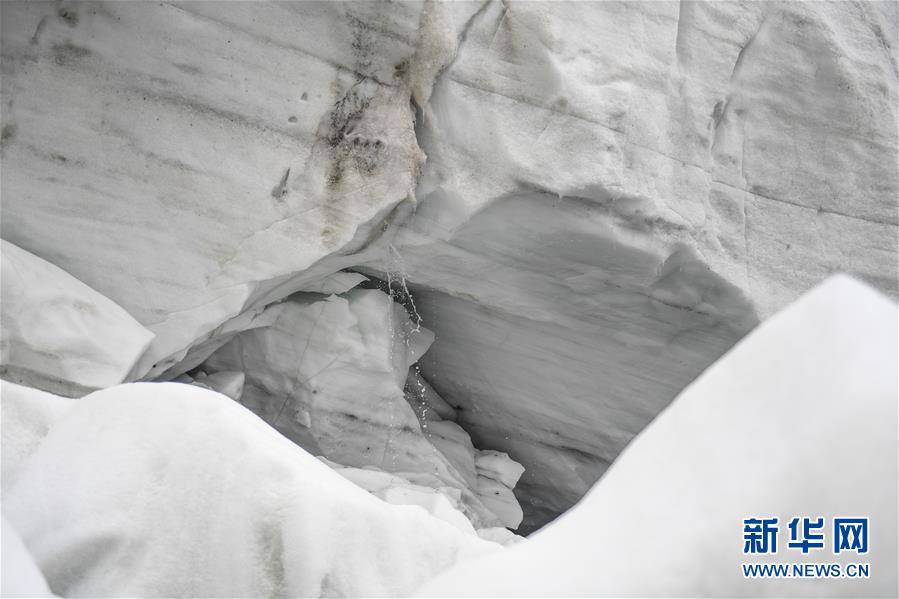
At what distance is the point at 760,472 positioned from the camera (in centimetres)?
113

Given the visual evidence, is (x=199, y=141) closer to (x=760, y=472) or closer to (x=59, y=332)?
(x=59, y=332)

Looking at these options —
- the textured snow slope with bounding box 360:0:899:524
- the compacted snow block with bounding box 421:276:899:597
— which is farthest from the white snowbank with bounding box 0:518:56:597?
the textured snow slope with bounding box 360:0:899:524

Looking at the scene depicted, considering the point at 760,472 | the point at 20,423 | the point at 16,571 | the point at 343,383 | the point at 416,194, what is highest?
the point at 760,472

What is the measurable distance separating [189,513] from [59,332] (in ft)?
6.35

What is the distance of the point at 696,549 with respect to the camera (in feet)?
3.75

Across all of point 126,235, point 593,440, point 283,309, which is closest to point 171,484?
point 126,235

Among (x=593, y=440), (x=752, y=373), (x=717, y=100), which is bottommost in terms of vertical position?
(x=593, y=440)

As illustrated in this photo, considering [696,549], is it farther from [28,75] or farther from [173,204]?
[28,75]

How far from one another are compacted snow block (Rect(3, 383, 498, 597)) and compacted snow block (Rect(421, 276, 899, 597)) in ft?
1.67

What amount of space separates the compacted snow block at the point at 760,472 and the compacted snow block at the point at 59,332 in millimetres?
2486

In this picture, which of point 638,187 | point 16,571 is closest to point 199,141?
point 638,187

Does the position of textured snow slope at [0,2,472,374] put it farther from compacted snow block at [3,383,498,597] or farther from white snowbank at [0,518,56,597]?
white snowbank at [0,518,56,597]

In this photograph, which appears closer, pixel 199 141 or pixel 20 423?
pixel 20 423

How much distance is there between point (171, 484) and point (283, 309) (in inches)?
99.8
